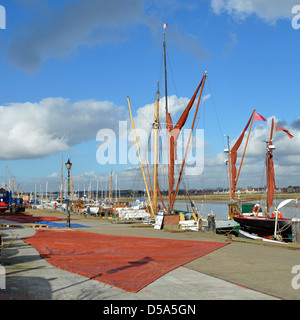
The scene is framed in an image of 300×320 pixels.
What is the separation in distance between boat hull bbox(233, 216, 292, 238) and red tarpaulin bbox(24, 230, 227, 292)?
12.8 metres

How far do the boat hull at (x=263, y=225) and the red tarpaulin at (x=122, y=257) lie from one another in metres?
12.8

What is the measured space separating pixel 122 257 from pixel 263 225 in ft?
72.8

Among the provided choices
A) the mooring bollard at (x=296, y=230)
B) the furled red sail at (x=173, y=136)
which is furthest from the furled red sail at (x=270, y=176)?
the mooring bollard at (x=296, y=230)

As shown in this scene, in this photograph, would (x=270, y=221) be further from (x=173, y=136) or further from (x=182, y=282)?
(x=182, y=282)

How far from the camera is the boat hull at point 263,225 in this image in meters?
30.7

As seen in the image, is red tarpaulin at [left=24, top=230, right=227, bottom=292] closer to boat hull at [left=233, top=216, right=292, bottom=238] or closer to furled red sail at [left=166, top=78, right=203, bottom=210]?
boat hull at [left=233, top=216, right=292, bottom=238]

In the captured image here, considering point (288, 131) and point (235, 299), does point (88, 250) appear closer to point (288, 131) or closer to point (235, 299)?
point (235, 299)

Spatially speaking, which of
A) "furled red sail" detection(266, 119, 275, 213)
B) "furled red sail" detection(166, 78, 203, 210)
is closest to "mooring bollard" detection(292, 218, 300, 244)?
"furled red sail" detection(166, 78, 203, 210)

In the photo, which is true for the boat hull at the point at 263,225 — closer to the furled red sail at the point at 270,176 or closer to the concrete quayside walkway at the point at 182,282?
the furled red sail at the point at 270,176

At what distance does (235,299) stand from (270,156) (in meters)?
34.9

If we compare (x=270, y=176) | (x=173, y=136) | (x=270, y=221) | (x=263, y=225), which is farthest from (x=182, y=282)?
(x=270, y=176)

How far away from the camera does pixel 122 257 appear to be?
15.4m

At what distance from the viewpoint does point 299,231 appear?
21.7 m
